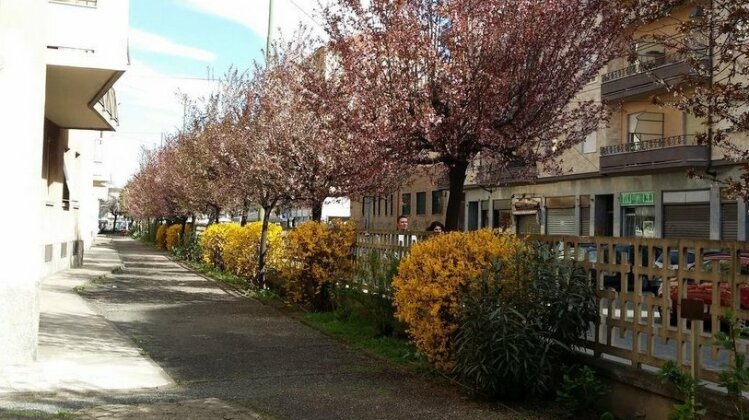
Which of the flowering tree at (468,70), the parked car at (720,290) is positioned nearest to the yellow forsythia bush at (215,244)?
the flowering tree at (468,70)

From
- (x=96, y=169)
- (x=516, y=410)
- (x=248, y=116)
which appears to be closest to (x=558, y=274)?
(x=516, y=410)

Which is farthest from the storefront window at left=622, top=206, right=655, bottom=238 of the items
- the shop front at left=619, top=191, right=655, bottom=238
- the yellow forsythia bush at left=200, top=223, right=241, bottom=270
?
the yellow forsythia bush at left=200, top=223, right=241, bottom=270

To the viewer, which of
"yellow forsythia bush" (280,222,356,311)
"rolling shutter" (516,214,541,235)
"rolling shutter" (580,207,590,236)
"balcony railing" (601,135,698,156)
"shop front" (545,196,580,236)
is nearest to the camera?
"yellow forsythia bush" (280,222,356,311)

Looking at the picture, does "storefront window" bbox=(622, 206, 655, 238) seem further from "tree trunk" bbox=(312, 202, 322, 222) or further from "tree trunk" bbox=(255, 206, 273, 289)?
"tree trunk" bbox=(312, 202, 322, 222)

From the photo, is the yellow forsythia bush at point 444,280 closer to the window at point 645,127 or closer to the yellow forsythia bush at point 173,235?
the window at point 645,127

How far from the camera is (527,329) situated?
19.5 ft

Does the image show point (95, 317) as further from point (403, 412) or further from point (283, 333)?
point (403, 412)

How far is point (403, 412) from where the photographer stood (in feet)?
19.8

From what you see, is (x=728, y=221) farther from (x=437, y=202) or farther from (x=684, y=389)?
(x=684, y=389)

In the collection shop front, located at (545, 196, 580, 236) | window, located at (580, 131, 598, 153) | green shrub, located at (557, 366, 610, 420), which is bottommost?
green shrub, located at (557, 366, 610, 420)

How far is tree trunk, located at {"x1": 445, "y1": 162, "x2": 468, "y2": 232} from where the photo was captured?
29.7 feet

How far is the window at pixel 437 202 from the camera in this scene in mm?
46369

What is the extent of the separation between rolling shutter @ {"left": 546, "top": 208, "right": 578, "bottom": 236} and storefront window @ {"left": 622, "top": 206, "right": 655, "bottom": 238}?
3183 mm

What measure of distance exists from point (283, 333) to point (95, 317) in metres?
3.34
